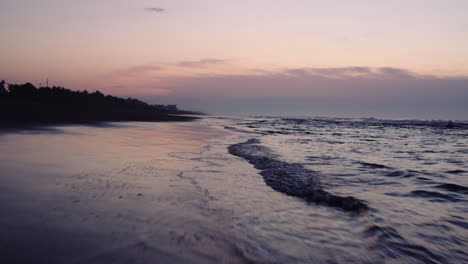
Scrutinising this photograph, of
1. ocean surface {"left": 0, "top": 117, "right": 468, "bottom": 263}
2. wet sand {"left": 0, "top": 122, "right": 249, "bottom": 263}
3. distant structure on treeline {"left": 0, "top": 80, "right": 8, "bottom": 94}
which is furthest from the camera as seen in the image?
distant structure on treeline {"left": 0, "top": 80, "right": 8, "bottom": 94}

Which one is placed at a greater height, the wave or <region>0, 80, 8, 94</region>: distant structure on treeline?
<region>0, 80, 8, 94</region>: distant structure on treeline

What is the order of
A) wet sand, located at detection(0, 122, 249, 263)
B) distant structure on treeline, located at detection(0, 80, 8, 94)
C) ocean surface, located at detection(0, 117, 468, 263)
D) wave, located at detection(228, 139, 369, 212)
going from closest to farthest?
wet sand, located at detection(0, 122, 249, 263), ocean surface, located at detection(0, 117, 468, 263), wave, located at detection(228, 139, 369, 212), distant structure on treeline, located at detection(0, 80, 8, 94)

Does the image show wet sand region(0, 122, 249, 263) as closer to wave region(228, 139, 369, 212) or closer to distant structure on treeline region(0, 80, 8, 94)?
wave region(228, 139, 369, 212)

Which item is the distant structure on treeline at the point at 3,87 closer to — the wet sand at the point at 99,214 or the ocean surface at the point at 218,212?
the ocean surface at the point at 218,212

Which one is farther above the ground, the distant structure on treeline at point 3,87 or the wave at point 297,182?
the distant structure on treeline at point 3,87

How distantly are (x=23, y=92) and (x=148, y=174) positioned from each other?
33.6 metres

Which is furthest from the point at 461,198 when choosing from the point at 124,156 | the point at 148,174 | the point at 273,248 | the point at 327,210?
the point at 124,156

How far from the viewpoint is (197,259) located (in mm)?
2438

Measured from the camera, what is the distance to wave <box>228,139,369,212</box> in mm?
4414

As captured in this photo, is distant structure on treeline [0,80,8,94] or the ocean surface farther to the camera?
distant structure on treeline [0,80,8,94]

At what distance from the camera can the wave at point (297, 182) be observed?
441 centimetres

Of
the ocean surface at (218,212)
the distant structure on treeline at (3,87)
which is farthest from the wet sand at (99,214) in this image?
the distant structure on treeline at (3,87)

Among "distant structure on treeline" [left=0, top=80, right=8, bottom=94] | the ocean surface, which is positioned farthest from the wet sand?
"distant structure on treeline" [left=0, top=80, right=8, bottom=94]

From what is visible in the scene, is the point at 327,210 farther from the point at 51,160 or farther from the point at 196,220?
the point at 51,160
